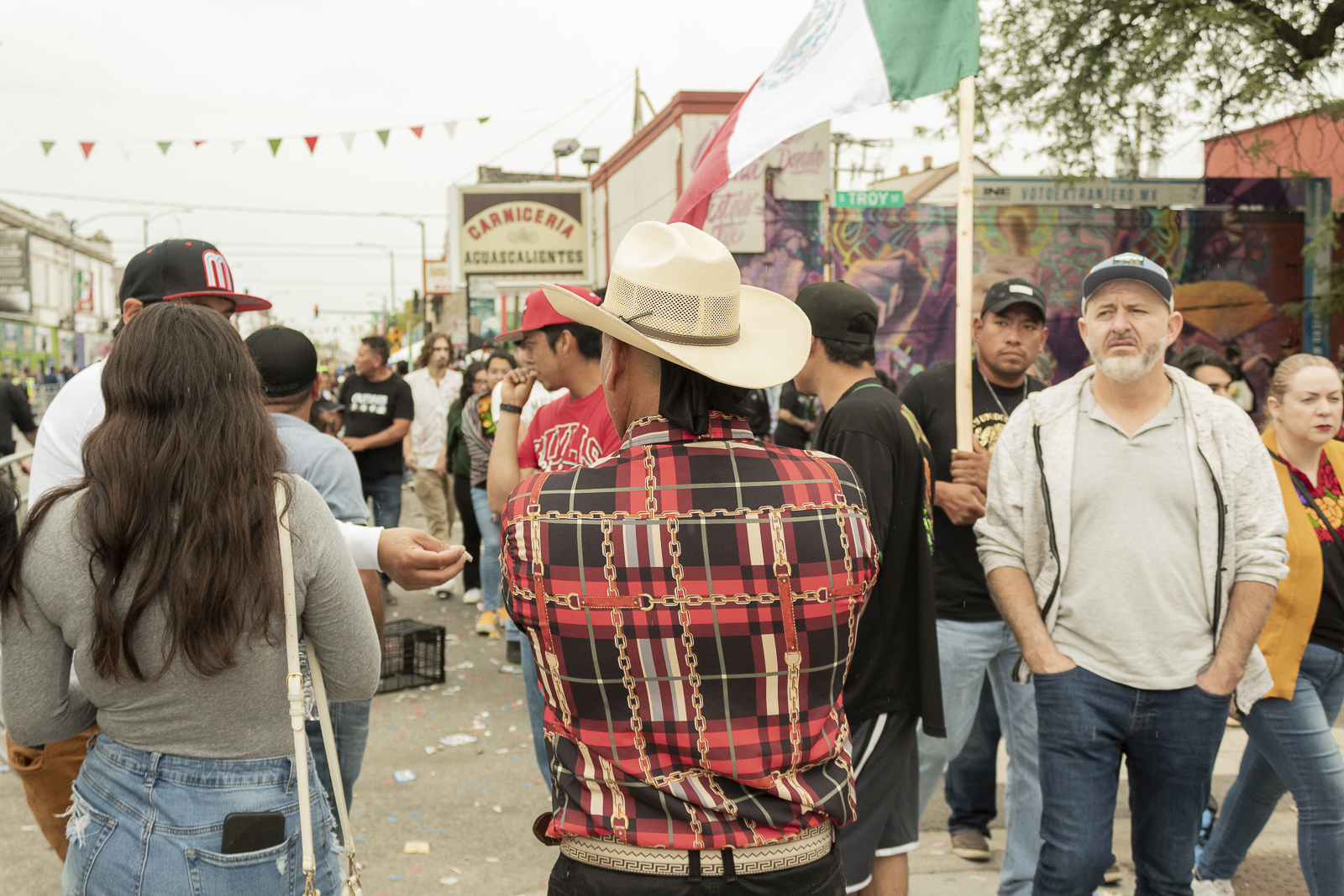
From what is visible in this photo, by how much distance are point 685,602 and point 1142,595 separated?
70.0 inches

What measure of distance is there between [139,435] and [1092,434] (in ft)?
8.35

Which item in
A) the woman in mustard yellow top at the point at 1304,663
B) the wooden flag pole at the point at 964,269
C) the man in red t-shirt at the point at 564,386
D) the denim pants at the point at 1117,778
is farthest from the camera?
the man in red t-shirt at the point at 564,386

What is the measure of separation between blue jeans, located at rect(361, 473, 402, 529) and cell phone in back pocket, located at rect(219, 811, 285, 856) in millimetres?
6771

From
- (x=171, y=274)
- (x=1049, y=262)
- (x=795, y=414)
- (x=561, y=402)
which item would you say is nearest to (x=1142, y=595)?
(x=561, y=402)

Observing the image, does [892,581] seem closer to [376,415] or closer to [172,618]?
[172,618]

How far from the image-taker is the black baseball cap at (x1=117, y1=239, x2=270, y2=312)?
2990mm

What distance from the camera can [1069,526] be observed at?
3035 millimetres

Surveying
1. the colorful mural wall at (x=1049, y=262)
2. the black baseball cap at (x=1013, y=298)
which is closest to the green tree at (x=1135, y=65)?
the colorful mural wall at (x=1049, y=262)

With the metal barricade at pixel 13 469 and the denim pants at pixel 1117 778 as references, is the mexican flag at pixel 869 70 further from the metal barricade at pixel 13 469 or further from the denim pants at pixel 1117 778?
the metal barricade at pixel 13 469

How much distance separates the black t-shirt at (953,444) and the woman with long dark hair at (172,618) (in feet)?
8.17

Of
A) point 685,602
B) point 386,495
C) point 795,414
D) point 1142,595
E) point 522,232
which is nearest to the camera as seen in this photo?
point 685,602

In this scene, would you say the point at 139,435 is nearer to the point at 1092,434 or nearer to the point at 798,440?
the point at 1092,434

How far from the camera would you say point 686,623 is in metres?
1.75

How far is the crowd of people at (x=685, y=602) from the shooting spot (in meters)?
1.77
